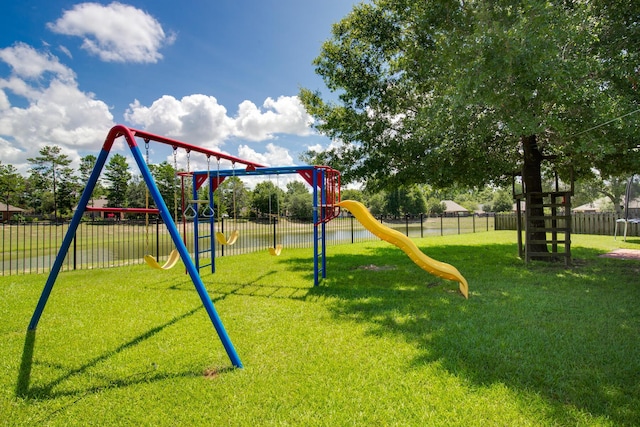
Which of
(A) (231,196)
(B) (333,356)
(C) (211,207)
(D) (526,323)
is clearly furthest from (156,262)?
(A) (231,196)

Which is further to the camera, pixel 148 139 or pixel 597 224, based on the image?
pixel 597 224

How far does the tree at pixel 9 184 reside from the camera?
140 feet

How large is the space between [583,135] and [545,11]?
2333 millimetres

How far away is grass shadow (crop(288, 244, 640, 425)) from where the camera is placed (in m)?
2.60

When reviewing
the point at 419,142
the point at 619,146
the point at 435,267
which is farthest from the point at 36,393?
the point at 619,146

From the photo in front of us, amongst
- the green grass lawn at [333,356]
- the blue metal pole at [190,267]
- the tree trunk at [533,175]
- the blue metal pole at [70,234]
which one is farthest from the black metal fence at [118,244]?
the tree trunk at [533,175]

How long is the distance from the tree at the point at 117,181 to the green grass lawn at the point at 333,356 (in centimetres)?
4183

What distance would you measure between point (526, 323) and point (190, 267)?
393 centimetres

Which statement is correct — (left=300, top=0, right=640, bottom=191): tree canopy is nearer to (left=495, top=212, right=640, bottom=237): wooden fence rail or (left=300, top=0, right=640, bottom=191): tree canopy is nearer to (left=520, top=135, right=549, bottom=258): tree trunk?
(left=520, top=135, right=549, bottom=258): tree trunk

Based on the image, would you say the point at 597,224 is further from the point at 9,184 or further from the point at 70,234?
the point at 9,184

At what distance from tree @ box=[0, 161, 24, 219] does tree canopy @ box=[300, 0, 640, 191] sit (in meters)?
51.5

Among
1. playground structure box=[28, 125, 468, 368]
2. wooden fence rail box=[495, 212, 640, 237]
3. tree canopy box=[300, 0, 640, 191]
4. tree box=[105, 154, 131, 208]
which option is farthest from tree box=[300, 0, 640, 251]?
tree box=[105, 154, 131, 208]

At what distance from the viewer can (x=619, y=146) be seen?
6.56 meters

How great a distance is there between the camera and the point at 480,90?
234 inches
